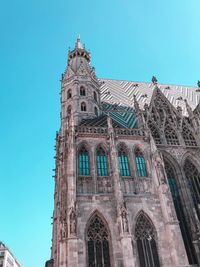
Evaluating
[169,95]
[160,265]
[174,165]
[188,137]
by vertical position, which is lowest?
[160,265]

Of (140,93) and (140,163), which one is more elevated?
(140,93)

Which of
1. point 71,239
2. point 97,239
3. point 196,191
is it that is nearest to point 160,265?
point 97,239

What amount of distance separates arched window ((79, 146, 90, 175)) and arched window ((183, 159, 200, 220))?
858 centimetres

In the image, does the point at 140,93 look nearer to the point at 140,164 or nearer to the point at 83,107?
the point at 83,107

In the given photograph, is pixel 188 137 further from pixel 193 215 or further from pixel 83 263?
pixel 83 263

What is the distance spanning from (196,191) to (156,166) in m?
4.71

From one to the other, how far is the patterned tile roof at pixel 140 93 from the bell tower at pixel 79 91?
2938 millimetres

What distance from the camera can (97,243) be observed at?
16156 millimetres

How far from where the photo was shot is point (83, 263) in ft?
49.2

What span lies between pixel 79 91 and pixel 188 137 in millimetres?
11550

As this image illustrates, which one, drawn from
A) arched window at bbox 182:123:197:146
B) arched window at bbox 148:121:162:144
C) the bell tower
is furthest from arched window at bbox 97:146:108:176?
arched window at bbox 182:123:197:146

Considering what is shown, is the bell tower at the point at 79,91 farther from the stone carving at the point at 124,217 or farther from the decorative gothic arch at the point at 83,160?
the stone carving at the point at 124,217

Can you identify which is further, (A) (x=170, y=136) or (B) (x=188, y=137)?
(B) (x=188, y=137)

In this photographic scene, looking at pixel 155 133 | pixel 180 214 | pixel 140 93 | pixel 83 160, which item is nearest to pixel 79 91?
pixel 140 93
